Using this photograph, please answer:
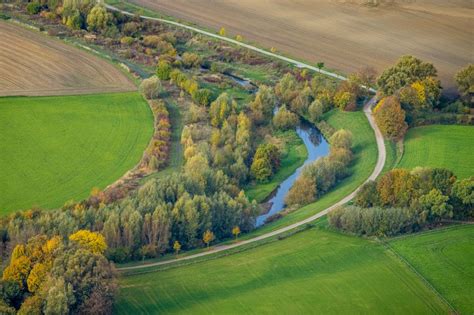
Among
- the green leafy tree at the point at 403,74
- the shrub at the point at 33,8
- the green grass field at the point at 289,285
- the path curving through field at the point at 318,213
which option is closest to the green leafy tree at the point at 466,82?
the green leafy tree at the point at 403,74

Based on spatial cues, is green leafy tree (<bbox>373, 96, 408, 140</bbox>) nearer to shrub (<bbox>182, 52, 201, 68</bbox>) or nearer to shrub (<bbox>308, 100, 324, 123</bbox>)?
shrub (<bbox>308, 100, 324, 123</bbox>)

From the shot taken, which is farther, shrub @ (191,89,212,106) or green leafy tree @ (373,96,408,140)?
shrub @ (191,89,212,106)

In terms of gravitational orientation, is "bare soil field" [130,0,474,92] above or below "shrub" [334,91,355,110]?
above

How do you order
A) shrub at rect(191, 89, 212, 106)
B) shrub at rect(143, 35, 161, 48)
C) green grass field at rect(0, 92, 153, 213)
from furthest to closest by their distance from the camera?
1. shrub at rect(143, 35, 161, 48)
2. shrub at rect(191, 89, 212, 106)
3. green grass field at rect(0, 92, 153, 213)

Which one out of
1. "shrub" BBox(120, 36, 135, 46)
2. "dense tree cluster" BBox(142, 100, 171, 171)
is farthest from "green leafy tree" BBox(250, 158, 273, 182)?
"shrub" BBox(120, 36, 135, 46)

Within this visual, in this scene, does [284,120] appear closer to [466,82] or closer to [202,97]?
[202,97]

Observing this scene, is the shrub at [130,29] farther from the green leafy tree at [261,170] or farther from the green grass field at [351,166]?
the green leafy tree at [261,170]

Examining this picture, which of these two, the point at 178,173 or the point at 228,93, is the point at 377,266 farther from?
the point at 228,93
